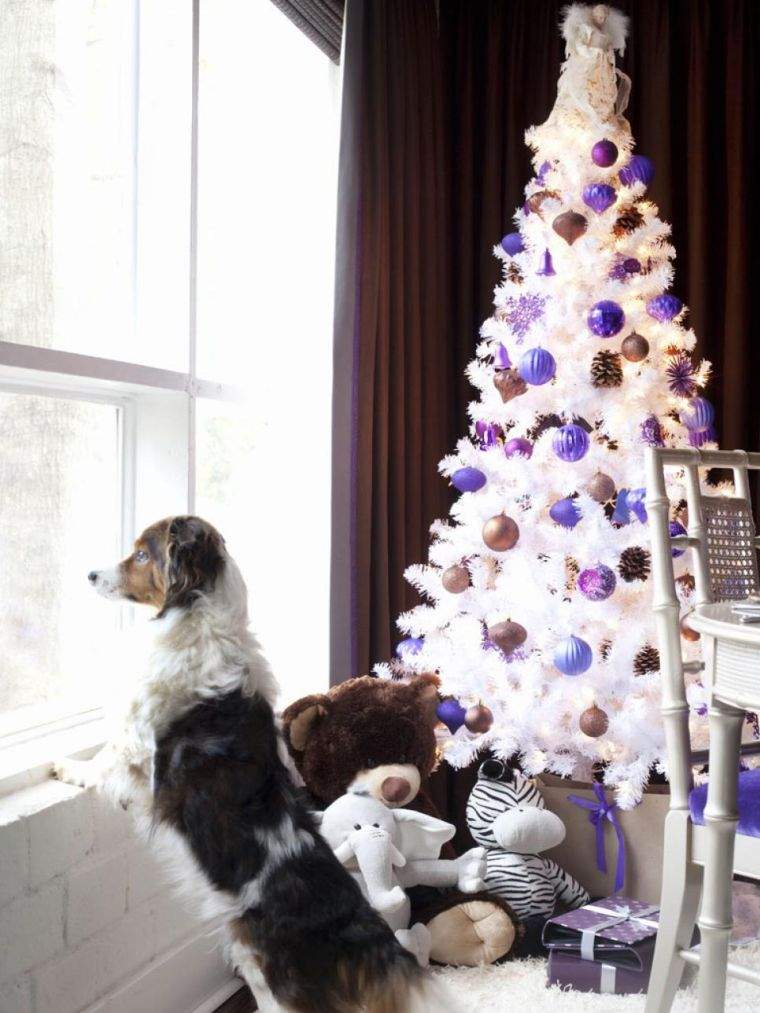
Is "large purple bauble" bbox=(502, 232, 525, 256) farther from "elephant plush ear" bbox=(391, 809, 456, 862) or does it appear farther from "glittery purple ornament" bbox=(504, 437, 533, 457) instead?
"elephant plush ear" bbox=(391, 809, 456, 862)

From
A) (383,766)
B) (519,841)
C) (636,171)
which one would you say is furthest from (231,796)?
(636,171)

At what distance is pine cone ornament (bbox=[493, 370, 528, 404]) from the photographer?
2900 millimetres

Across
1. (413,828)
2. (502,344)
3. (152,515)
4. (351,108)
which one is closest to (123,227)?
(152,515)

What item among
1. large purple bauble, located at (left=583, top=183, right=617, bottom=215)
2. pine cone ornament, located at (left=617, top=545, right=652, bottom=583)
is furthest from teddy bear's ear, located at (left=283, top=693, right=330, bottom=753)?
large purple bauble, located at (left=583, top=183, right=617, bottom=215)

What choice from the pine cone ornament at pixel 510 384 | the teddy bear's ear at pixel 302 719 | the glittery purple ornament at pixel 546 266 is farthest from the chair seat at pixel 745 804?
the glittery purple ornament at pixel 546 266

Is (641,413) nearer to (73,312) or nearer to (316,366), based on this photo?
(316,366)

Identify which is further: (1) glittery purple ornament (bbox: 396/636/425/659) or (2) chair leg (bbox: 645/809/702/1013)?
(1) glittery purple ornament (bbox: 396/636/425/659)

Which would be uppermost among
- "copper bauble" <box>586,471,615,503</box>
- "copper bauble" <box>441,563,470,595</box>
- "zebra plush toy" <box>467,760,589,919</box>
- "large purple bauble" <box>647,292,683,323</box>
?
"large purple bauble" <box>647,292,683,323</box>

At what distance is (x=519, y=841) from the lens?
8.76 ft

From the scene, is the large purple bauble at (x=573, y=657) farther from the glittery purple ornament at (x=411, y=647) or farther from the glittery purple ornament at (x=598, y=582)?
the glittery purple ornament at (x=411, y=647)

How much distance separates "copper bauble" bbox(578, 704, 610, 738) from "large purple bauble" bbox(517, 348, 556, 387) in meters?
0.84

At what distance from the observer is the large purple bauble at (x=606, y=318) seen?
277cm

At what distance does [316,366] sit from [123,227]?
2.60ft

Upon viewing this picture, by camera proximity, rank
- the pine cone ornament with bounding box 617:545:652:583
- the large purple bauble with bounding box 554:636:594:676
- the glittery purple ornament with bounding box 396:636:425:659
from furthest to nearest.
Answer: the glittery purple ornament with bounding box 396:636:425:659
the pine cone ornament with bounding box 617:545:652:583
the large purple bauble with bounding box 554:636:594:676
